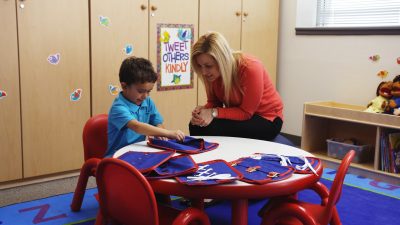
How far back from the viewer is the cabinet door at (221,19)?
11.7 feet

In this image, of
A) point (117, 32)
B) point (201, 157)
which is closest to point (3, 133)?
point (117, 32)

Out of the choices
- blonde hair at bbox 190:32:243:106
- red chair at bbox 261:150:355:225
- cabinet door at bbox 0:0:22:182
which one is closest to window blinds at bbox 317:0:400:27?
blonde hair at bbox 190:32:243:106

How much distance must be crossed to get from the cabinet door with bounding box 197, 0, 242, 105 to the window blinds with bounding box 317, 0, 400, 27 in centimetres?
82

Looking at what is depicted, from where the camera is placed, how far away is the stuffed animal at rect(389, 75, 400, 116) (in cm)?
304

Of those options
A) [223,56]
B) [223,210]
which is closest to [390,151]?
[223,210]

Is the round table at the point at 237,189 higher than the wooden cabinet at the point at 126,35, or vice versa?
the wooden cabinet at the point at 126,35

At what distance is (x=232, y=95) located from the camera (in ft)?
7.98

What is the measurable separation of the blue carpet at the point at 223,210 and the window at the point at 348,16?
53.2 inches

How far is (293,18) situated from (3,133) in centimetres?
269

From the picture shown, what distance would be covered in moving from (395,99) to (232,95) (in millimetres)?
1393

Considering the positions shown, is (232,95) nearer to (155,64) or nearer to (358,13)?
(155,64)

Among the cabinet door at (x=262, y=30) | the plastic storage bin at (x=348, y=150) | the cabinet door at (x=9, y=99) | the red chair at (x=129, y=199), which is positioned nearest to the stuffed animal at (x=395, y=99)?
the plastic storage bin at (x=348, y=150)

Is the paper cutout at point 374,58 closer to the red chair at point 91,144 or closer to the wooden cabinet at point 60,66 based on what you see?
the wooden cabinet at point 60,66

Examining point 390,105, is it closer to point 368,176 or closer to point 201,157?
point 368,176
